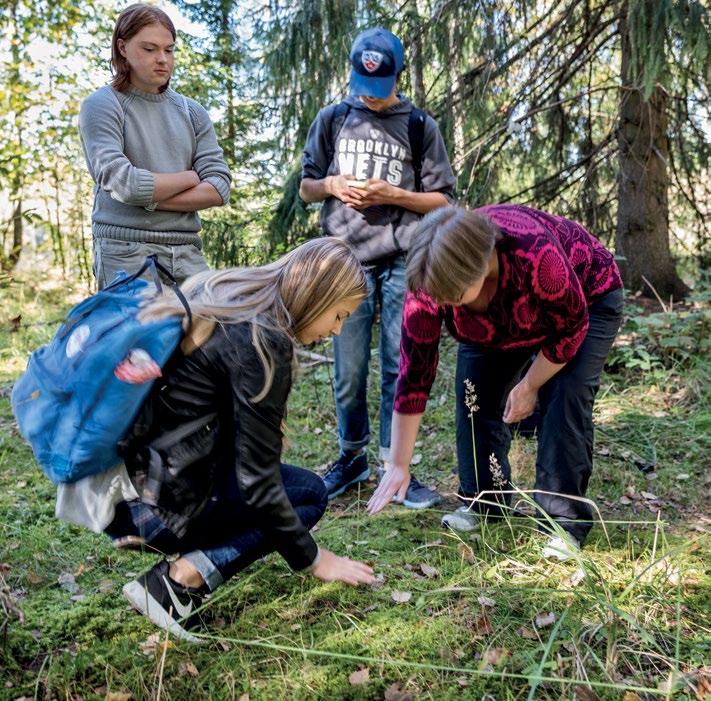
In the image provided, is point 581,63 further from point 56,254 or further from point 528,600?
point 56,254

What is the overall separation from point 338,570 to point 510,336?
1003mm

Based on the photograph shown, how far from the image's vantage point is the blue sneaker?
11.1ft

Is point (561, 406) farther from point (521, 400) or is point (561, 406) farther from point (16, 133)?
point (16, 133)

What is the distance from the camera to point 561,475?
2.52m

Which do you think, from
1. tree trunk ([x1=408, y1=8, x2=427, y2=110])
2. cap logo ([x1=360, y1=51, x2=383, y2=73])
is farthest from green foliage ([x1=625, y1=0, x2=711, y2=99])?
cap logo ([x1=360, y1=51, x2=383, y2=73])

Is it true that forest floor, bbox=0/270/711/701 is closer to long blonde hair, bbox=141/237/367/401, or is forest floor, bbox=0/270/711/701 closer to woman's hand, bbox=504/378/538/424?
woman's hand, bbox=504/378/538/424

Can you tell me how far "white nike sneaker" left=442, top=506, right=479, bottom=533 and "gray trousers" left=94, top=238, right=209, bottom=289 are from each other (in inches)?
59.2

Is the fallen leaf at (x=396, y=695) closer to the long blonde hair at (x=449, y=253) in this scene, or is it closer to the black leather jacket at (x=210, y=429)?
the black leather jacket at (x=210, y=429)

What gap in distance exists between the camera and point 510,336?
7.98 feet

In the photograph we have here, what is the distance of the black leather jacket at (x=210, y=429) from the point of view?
184 centimetres

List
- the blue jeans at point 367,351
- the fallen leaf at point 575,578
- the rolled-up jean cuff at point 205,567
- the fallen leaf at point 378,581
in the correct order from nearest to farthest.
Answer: the rolled-up jean cuff at point 205,567, the fallen leaf at point 575,578, the fallen leaf at point 378,581, the blue jeans at point 367,351

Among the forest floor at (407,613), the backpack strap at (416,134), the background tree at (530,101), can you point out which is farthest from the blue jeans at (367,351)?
the background tree at (530,101)

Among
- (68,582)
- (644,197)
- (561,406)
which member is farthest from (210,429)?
(644,197)

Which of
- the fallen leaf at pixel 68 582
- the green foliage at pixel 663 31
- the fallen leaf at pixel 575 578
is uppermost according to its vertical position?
the green foliage at pixel 663 31
